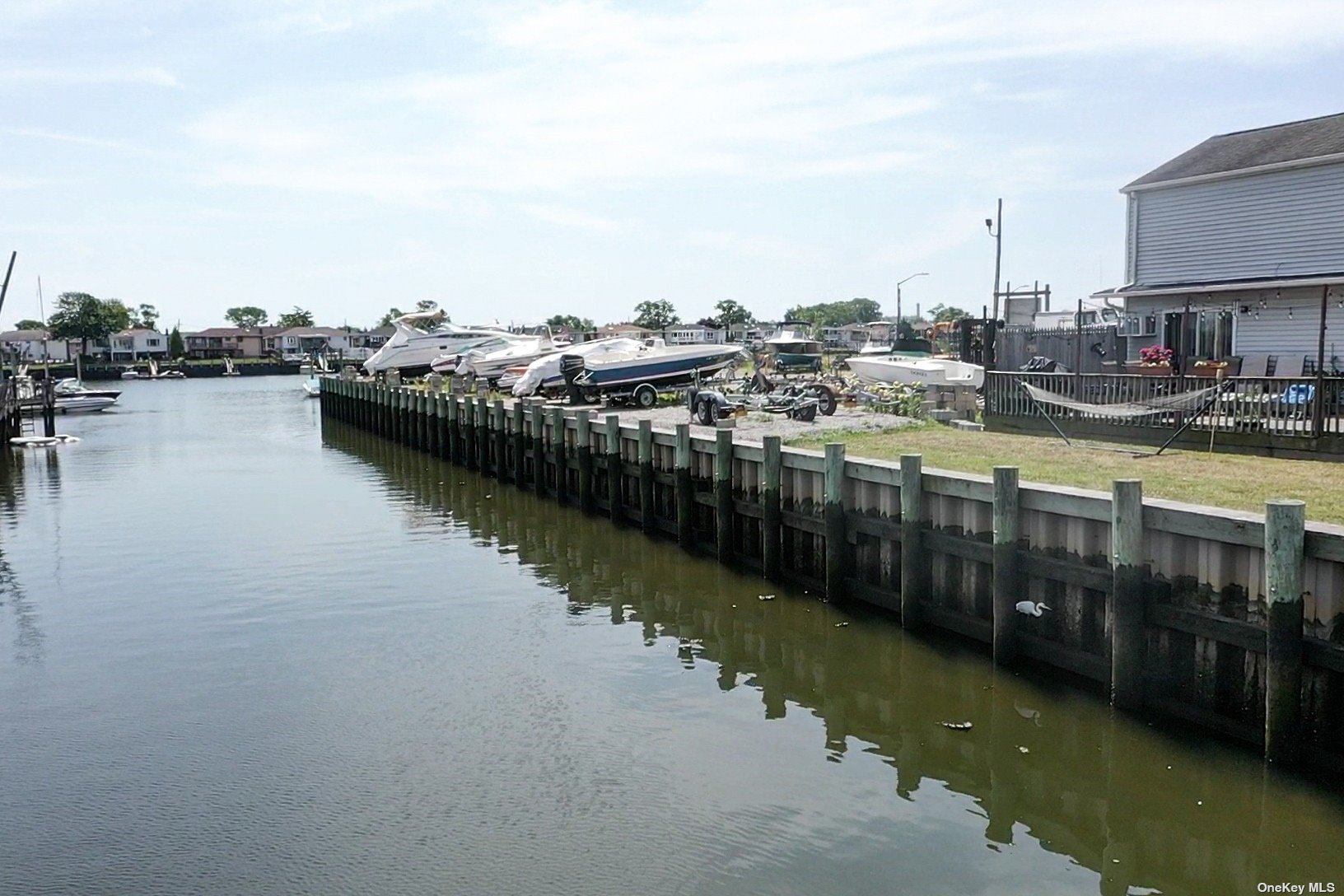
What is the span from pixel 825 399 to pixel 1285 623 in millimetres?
16819

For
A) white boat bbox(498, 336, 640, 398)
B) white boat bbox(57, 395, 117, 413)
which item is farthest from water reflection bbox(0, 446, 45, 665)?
white boat bbox(57, 395, 117, 413)

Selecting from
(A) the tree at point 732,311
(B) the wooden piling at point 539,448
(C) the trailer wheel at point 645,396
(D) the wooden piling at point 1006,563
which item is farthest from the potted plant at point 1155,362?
(A) the tree at point 732,311

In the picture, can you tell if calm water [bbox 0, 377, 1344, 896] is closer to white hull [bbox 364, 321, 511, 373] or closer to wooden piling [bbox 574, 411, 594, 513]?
wooden piling [bbox 574, 411, 594, 513]

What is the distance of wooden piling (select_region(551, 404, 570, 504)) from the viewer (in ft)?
76.9

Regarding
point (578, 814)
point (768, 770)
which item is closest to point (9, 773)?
point (578, 814)

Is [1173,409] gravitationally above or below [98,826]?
above

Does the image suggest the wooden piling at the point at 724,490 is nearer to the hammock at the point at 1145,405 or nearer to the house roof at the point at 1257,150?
the hammock at the point at 1145,405

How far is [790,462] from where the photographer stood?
14.6 meters

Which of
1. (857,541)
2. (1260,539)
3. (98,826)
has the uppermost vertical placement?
(1260,539)

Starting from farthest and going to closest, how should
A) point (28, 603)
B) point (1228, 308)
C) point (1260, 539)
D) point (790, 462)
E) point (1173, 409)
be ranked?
1. point (1228, 308)
2. point (1173, 409)
3. point (28, 603)
4. point (790, 462)
5. point (1260, 539)

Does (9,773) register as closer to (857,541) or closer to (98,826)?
(98,826)

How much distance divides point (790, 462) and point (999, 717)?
5070 millimetres

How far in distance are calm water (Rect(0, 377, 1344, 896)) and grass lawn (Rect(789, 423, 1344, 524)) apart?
3.29 metres

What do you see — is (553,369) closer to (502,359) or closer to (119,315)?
(502,359)
